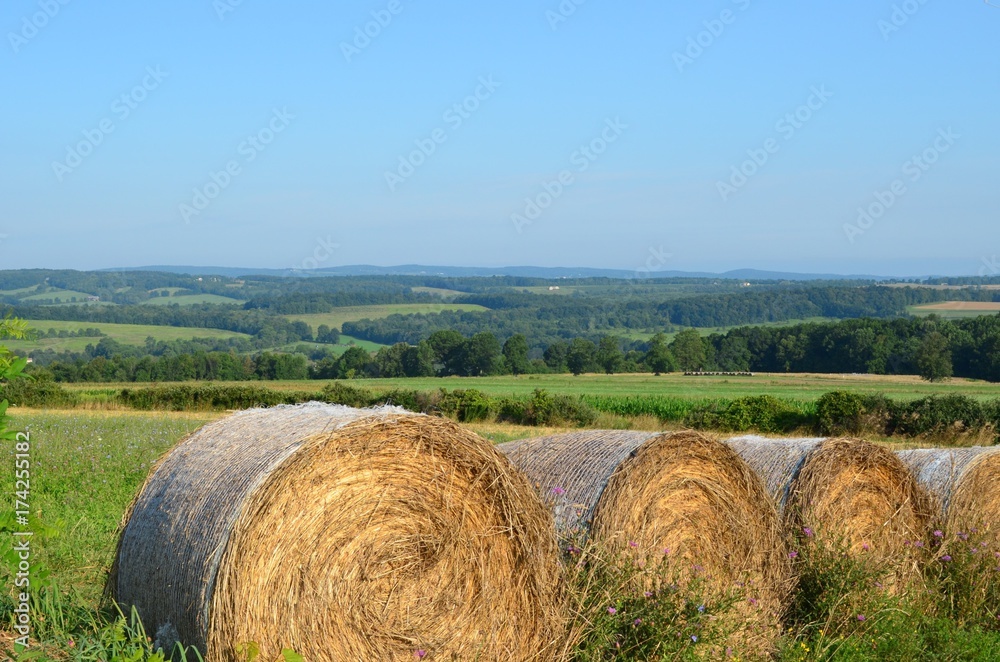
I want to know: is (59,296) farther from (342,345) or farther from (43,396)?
(43,396)

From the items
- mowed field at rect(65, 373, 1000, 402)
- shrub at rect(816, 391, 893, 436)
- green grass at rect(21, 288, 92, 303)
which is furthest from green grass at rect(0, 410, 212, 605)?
green grass at rect(21, 288, 92, 303)

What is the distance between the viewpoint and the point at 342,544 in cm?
487

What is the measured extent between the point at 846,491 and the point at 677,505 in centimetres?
186

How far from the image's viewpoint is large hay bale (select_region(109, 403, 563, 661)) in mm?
4512

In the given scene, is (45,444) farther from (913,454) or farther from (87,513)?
(913,454)

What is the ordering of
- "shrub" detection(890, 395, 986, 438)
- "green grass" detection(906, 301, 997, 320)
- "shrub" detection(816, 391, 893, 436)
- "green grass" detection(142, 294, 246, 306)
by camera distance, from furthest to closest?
"green grass" detection(142, 294, 246, 306) < "green grass" detection(906, 301, 997, 320) < "shrub" detection(816, 391, 893, 436) < "shrub" detection(890, 395, 986, 438)

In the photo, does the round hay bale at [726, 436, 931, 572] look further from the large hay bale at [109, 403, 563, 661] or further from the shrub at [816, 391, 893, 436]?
the shrub at [816, 391, 893, 436]

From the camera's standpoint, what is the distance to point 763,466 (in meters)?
7.47

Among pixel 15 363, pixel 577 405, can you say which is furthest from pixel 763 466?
pixel 577 405

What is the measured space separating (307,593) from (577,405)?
3092 cm

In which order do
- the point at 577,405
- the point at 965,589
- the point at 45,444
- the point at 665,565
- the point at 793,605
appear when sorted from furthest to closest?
the point at 577,405
the point at 45,444
the point at 965,589
the point at 793,605
the point at 665,565

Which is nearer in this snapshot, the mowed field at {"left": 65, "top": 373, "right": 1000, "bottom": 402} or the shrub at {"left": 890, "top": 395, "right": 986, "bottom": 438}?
the shrub at {"left": 890, "top": 395, "right": 986, "bottom": 438}

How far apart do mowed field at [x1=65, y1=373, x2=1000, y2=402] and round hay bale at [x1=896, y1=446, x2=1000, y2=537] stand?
1384 inches

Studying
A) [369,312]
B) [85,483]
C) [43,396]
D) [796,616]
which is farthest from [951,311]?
[796,616]
